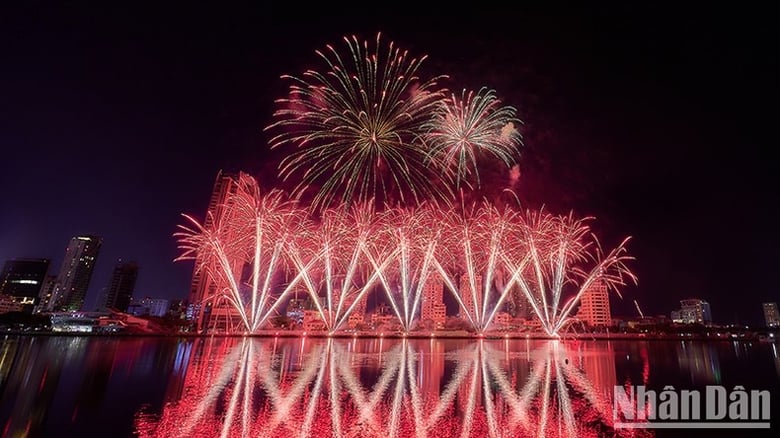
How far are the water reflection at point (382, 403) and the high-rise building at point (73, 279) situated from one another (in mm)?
215280

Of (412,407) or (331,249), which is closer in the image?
(412,407)

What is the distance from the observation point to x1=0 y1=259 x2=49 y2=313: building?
148 metres

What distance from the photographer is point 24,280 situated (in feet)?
502

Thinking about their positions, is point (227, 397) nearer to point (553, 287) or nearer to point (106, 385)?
point (106, 385)

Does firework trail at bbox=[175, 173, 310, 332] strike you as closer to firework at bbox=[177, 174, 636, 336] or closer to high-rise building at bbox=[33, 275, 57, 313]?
firework at bbox=[177, 174, 636, 336]

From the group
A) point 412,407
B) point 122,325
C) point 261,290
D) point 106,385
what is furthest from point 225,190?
point 412,407

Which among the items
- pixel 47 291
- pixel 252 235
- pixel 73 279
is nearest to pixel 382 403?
pixel 252 235

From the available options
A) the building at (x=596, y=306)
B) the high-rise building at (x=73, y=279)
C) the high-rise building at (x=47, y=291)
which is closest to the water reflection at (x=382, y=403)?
the building at (x=596, y=306)

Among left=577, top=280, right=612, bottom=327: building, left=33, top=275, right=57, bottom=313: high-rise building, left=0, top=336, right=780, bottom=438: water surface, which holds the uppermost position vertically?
left=577, top=280, right=612, bottom=327: building

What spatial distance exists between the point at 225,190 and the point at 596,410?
403ft

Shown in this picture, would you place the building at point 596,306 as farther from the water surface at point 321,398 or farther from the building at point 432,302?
the water surface at point 321,398

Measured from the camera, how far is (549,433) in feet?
43.7

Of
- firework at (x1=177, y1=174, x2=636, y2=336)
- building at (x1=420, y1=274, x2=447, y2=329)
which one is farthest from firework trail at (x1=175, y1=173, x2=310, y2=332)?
building at (x1=420, y1=274, x2=447, y2=329)

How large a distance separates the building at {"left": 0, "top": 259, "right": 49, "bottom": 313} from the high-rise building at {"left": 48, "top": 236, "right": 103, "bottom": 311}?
32.3m
